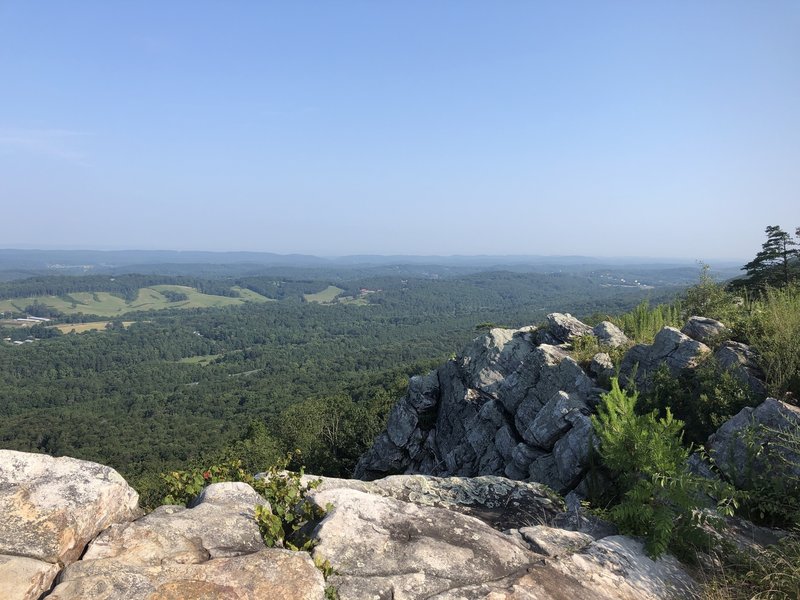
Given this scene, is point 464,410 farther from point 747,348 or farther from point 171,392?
point 171,392

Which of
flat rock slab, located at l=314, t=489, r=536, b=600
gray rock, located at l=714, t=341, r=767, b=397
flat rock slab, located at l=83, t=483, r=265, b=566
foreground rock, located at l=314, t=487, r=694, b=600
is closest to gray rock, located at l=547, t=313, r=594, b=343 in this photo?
gray rock, located at l=714, t=341, r=767, b=397

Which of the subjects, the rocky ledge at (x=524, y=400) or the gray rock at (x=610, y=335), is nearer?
the rocky ledge at (x=524, y=400)

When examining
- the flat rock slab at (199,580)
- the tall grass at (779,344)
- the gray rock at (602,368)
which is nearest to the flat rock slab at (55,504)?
the flat rock slab at (199,580)

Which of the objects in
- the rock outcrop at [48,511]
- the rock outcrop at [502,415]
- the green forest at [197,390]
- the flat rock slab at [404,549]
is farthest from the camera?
the green forest at [197,390]

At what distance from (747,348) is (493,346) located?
9792mm

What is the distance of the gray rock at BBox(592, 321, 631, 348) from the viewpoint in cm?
1338

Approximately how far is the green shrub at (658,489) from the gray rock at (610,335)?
865cm

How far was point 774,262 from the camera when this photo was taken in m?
24.5

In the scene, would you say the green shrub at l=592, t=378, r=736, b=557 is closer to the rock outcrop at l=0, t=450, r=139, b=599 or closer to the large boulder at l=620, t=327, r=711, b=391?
the large boulder at l=620, t=327, r=711, b=391

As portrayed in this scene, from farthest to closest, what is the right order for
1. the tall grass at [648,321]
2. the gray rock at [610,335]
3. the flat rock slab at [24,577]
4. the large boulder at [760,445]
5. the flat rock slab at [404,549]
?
the gray rock at [610,335] < the tall grass at [648,321] < the large boulder at [760,445] < the flat rock slab at [404,549] < the flat rock slab at [24,577]

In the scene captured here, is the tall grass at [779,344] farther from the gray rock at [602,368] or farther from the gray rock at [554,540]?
the gray rock at [554,540]

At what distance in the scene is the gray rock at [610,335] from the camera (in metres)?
13.4

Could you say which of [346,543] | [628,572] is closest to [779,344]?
[628,572]

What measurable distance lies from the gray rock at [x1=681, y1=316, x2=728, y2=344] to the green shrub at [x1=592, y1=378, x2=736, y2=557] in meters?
5.88
